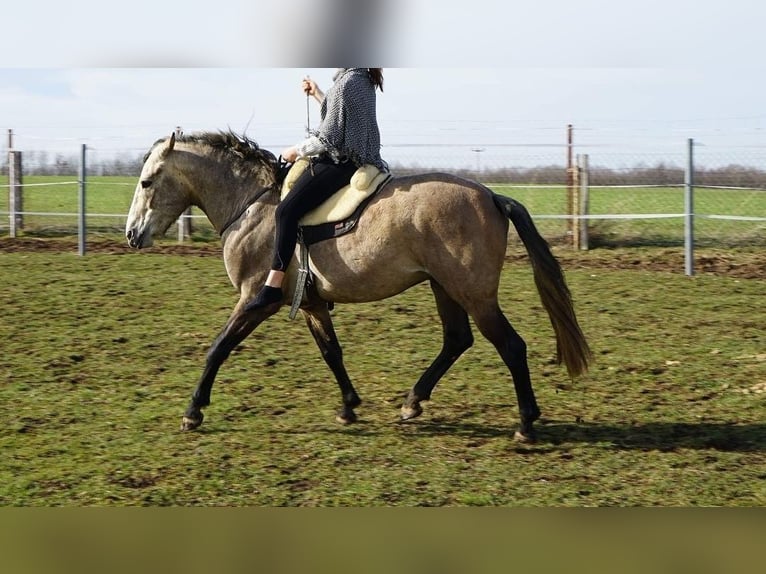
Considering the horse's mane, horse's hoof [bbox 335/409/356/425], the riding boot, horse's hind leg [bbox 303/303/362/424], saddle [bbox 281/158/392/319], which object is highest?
the horse's mane

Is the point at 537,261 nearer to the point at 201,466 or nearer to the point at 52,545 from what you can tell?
the point at 201,466

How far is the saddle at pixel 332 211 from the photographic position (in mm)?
5984

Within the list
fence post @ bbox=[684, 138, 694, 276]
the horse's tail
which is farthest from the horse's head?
fence post @ bbox=[684, 138, 694, 276]

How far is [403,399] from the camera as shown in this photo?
22.7ft

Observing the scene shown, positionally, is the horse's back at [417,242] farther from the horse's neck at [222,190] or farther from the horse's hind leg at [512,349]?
the horse's neck at [222,190]

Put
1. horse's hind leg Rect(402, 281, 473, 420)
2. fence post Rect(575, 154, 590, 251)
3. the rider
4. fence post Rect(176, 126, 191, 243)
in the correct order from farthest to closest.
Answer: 1. fence post Rect(176, 126, 191, 243)
2. fence post Rect(575, 154, 590, 251)
3. horse's hind leg Rect(402, 281, 473, 420)
4. the rider

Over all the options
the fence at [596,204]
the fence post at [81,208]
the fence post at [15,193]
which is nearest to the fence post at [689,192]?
the fence at [596,204]

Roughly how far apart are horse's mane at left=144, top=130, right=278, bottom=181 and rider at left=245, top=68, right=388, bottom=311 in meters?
0.46

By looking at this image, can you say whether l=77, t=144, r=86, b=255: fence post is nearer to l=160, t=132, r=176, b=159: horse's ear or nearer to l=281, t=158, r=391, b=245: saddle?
l=160, t=132, r=176, b=159: horse's ear

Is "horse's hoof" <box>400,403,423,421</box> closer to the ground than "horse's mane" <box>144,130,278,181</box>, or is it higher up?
closer to the ground

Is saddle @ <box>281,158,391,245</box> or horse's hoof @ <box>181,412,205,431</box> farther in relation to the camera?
horse's hoof @ <box>181,412,205,431</box>

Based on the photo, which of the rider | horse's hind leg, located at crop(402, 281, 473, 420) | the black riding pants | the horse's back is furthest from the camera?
horse's hind leg, located at crop(402, 281, 473, 420)

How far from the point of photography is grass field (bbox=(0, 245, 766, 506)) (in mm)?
5051

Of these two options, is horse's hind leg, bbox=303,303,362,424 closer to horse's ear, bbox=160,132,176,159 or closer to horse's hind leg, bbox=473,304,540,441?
horse's hind leg, bbox=473,304,540,441
